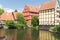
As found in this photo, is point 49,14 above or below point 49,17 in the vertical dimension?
above

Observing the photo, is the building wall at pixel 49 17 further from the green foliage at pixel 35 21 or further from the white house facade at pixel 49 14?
the green foliage at pixel 35 21

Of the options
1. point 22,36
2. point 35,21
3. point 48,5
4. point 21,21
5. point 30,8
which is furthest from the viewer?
point 30,8

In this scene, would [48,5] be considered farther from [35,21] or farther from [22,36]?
[22,36]

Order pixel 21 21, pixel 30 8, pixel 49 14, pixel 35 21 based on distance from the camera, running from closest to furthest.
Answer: pixel 49 14 → pixel 35 21 → pixel 21 21 → pixel 30 8

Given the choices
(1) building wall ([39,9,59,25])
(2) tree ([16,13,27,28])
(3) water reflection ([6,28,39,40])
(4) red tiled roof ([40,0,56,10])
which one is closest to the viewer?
(3) water reflection ([6,28,39,40])

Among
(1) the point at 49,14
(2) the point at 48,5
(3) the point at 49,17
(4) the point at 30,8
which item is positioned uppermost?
(2) the point at 48,5

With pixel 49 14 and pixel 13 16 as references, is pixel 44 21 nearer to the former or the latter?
pixel 49 14

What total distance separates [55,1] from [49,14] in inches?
180

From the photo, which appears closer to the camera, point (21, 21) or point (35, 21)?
point (35, 21)

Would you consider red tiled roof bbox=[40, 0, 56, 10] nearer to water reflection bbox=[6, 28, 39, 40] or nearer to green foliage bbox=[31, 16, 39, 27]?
green foliage bbox=[31, 16, 39, 27]

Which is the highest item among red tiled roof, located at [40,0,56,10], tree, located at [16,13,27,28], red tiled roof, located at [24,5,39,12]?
red tiled roof, located at [40,0,56,10]

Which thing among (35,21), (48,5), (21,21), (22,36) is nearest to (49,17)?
(48,5)

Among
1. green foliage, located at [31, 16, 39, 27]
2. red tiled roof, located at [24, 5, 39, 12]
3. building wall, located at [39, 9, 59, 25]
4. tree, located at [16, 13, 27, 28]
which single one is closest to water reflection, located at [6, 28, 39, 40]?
building wall, located at [39, 9, 59, 25]

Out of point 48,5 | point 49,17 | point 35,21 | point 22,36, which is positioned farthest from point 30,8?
point 22,36
